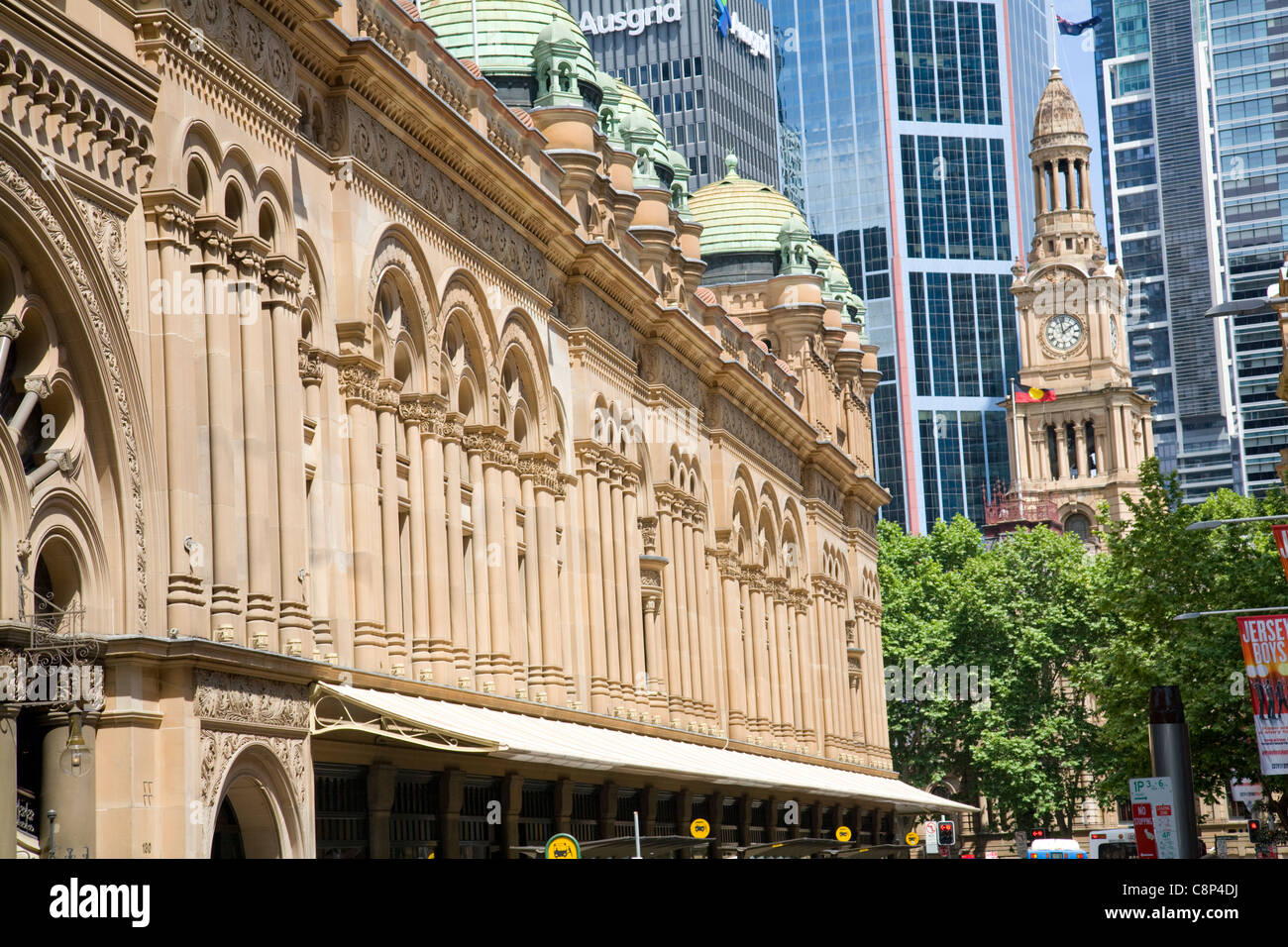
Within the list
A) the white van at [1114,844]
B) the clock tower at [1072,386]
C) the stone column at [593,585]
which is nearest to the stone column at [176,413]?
the stone column at [593,585]

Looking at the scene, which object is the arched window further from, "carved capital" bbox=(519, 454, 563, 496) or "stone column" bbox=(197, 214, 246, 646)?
"stone column" bbox=(197, 214, 246, 646)

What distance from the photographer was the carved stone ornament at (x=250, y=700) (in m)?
24.1

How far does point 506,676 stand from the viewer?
38469 mm

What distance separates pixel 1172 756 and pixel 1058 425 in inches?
5308

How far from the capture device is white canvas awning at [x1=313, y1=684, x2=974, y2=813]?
28406 millimetres

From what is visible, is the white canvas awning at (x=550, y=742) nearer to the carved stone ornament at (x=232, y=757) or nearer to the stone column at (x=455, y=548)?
the carved stone ornament at (x=232, y=757)

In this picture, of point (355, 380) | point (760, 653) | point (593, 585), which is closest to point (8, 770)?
point (355, 380)

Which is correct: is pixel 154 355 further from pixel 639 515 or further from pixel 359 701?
pixel 639 515

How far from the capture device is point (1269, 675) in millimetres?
34562

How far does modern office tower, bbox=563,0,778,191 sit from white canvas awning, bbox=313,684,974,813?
368 feet

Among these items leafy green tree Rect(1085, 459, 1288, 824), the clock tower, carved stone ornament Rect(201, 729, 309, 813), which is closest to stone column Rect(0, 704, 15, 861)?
carved stone ornament Rect(201, 729, 309, 813)

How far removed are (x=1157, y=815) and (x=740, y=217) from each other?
48.4 m

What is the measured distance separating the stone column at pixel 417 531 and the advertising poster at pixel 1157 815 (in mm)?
12204

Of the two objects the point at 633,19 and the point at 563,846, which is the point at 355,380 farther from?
the point at 633,19
